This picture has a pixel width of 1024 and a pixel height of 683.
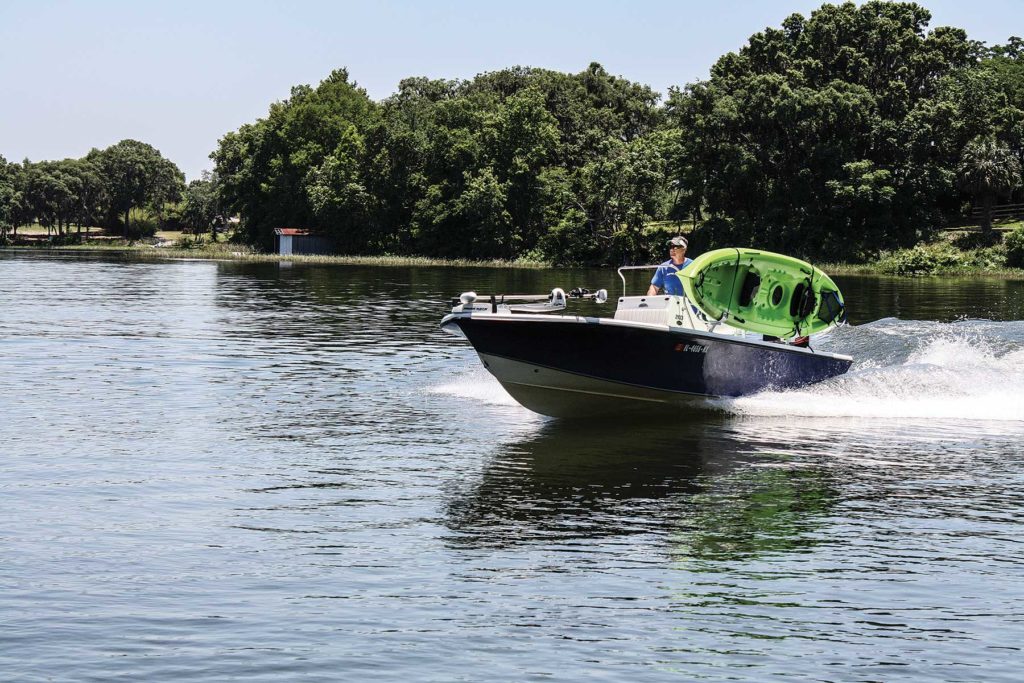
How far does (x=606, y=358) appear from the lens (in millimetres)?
20578

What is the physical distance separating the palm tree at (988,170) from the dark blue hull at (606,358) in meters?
74.3

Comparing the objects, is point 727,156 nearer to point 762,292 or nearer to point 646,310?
point 762,292

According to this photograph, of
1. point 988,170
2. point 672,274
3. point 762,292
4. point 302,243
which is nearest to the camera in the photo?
point 672,274

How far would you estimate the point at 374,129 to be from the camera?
12962cm

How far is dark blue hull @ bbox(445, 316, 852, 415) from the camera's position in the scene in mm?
20266

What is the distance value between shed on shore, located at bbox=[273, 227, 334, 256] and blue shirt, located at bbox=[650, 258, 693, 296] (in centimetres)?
11458

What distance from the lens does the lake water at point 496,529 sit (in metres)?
9.59

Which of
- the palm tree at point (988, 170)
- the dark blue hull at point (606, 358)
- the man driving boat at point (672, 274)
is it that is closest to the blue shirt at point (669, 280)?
the man driving boat at point (672, 274)

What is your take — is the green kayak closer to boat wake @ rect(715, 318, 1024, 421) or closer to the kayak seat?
the kayak seat

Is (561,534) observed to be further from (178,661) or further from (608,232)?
(608,232)

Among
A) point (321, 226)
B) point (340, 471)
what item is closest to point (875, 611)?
point (340, 471)

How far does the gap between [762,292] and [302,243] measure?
382ft

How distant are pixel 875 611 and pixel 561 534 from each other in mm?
3546

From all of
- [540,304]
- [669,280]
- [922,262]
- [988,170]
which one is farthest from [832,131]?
[540,304]
